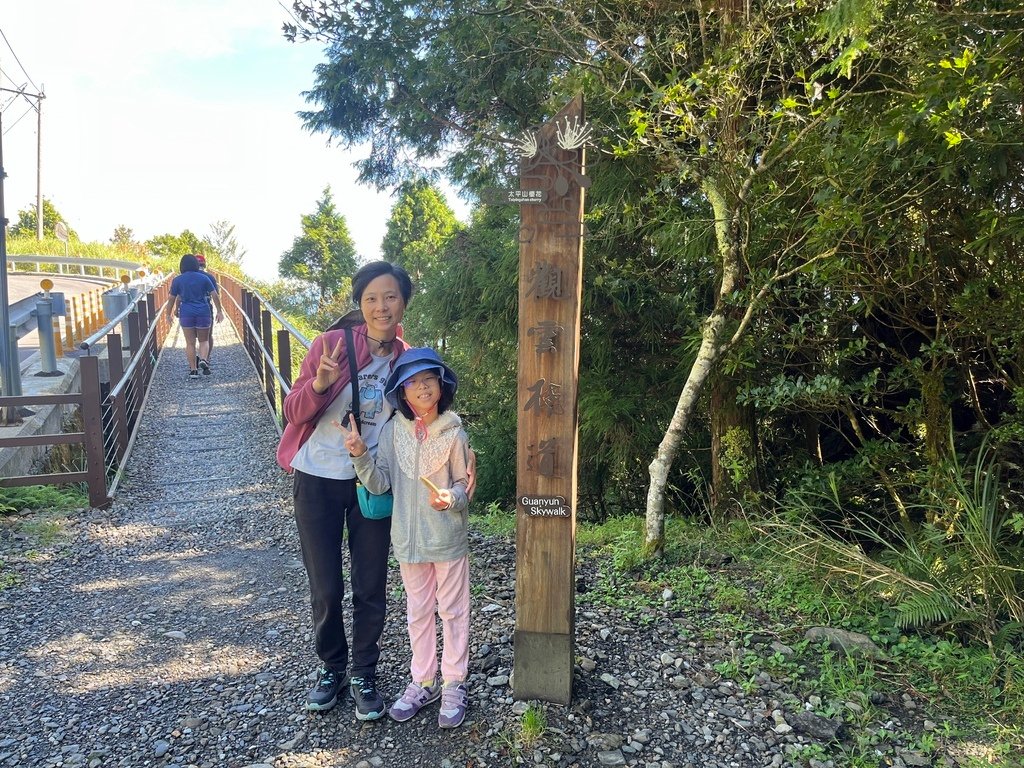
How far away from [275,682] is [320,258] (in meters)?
26.6

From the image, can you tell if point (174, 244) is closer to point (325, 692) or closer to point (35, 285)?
point (35, 285)

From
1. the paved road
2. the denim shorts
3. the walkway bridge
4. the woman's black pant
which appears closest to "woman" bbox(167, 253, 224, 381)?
the denim shorts

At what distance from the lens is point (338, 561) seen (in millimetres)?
Result: 2707

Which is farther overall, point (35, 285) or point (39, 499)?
point (35, 285)

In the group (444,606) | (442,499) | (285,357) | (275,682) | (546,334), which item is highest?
(546,334)

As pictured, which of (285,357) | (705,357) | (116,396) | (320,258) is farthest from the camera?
(320,258)

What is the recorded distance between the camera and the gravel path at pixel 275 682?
102 inches

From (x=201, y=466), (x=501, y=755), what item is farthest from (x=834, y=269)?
(x=201, y=466)

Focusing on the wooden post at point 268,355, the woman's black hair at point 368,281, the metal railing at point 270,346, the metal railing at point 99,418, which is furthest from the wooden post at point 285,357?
the woman's black hair at point 368,281

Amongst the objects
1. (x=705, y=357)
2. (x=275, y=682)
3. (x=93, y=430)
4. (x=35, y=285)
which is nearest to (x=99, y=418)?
(x=93, y=430)

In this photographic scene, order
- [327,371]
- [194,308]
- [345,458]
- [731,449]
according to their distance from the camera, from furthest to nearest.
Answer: [194,308]
[731,449]
[345,458]
[327,371]

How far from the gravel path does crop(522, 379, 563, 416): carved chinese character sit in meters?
1.16

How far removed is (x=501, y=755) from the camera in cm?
254

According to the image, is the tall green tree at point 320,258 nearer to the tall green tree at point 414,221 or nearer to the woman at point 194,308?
the tall green tree at point 414,221
